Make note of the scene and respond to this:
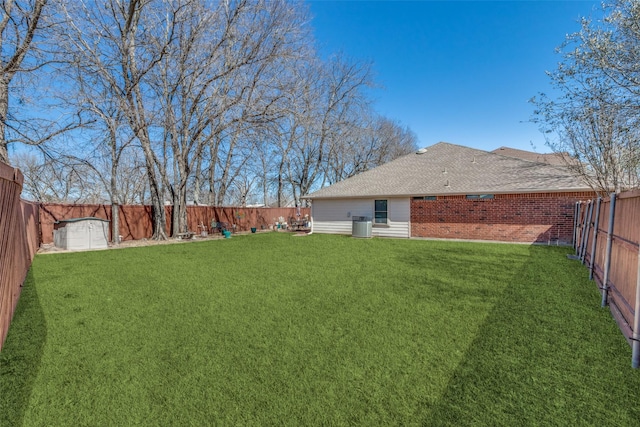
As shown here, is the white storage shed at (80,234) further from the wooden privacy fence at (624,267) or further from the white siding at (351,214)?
the wooden privacy fence at (624,267)

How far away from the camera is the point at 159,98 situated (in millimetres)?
14211

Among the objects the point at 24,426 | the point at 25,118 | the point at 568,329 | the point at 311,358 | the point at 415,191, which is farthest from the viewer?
the point at 415,191

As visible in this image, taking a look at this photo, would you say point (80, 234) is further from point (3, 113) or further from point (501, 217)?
point (501, 217)

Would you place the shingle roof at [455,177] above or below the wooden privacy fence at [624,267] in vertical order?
above

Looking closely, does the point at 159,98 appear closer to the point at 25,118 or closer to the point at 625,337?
the point at 25,118

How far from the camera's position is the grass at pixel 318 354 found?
209 cm

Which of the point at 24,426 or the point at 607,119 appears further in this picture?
the point at 607,119

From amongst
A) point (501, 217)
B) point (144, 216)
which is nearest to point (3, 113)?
point (144, 216)

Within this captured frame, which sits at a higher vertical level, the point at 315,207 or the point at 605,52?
the point at 605,52

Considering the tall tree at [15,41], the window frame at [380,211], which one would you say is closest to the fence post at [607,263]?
the window frame at [380,211]

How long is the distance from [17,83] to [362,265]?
37.7ft

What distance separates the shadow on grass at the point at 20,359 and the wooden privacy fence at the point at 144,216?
32.6 feet

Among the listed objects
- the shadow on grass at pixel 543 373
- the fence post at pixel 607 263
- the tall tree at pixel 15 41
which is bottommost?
the shadow on grass at pixel 543 373

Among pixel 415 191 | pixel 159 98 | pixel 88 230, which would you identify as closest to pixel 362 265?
pixel 415 191
